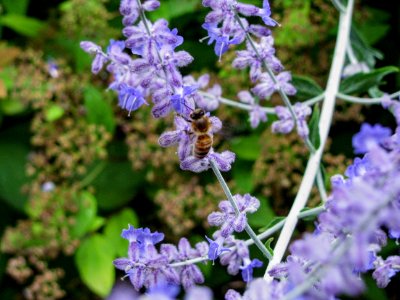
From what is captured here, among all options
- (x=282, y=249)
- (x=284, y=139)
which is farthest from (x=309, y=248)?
(x=284, y=139)

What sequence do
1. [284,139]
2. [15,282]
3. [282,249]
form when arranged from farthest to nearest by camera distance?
1. [15,282]
2. [284,139]
3. [282,249]

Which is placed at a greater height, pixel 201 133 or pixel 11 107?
pixel 201 133

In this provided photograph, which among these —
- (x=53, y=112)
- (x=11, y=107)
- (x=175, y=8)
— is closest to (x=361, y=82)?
(x=175, y=8)

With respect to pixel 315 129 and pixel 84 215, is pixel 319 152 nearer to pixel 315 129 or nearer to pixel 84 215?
pixel 315 129

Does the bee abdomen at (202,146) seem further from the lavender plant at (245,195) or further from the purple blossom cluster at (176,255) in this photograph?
A: the purple blossom cluster at (176,255)

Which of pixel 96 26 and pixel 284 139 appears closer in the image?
pixel 284 139

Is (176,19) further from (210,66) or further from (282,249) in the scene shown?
(282,249)

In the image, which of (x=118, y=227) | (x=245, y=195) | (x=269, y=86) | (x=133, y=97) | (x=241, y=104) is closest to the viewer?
(x=245, y=195)

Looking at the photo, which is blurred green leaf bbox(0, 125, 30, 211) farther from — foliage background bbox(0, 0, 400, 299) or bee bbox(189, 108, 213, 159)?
bee bbox(189, 108, 213, 159)
